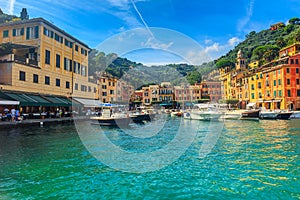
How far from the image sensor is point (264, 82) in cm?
4856

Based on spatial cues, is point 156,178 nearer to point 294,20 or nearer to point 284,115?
point 284,115

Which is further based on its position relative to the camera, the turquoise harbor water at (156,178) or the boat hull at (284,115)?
the boat hull at (284,115)

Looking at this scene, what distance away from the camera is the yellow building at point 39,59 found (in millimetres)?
23666

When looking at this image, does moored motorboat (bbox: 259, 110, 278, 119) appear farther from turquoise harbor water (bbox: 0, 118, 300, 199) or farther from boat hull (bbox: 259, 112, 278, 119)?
turquoise harbor water (bbox: 0, 118, 300, 199)

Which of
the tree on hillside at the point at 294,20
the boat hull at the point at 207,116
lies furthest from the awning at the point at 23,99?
the tree on hillside at the point at 294,20

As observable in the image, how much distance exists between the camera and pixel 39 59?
27562mm

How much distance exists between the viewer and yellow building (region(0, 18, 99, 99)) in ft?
77.6

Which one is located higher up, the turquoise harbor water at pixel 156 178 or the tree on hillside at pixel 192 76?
the tree on hillside at pixel 192 76

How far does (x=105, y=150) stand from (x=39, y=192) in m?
5.10

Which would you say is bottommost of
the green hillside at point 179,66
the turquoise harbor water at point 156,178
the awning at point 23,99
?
the turquoise harbor water at point 156,178

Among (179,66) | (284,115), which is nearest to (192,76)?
(284,115)

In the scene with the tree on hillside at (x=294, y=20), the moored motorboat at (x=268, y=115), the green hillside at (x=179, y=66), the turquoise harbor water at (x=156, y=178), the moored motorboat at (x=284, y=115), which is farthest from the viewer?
the tree on hillside at (x=294, y=20)

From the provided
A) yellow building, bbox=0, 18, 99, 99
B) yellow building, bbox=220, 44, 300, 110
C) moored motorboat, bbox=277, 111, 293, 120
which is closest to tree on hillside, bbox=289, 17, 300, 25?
yellow building, bbox=220, 44, 300, 110

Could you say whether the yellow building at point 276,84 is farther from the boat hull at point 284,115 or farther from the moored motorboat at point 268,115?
the moored motorboat at point 268,115
